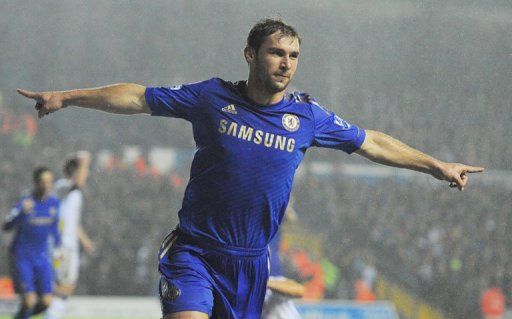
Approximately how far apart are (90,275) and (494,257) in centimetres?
831

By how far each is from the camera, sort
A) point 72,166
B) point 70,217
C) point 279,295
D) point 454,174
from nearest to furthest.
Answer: point 454,174 < point 279,295 < point 72,166 < point 70,217

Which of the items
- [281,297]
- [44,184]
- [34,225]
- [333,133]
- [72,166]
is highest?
[333,133]

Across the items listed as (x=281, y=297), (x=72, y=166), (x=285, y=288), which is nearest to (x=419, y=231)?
(x=72, y=166)

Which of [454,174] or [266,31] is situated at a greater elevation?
[266,31]

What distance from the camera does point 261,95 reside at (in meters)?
3.80

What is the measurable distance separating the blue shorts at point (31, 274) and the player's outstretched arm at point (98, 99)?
4.88m

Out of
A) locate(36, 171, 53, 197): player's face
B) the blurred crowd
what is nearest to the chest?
locate(36, 171, 53, 197): player's face

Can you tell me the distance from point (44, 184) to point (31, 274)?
3.33 feet

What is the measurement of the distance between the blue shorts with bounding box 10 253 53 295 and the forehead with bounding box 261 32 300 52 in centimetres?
534

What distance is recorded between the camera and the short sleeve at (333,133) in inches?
156

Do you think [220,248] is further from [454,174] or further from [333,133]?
[454,174]

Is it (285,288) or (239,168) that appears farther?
(285,288)

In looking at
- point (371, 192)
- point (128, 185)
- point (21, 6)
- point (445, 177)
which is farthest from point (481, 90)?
point (445, 177)

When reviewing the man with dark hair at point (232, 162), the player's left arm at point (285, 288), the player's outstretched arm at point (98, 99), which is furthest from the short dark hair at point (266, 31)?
the player's left arm at point (285, 288)
